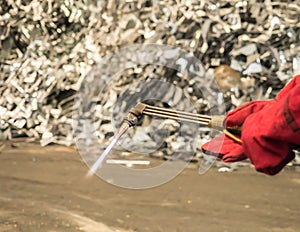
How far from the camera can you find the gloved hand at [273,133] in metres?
1.09

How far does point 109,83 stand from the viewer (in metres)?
3.46

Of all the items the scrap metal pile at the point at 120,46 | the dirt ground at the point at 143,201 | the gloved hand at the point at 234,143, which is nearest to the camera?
the gloved hand at the point at 234,143

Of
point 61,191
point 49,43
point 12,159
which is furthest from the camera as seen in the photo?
point 49,43

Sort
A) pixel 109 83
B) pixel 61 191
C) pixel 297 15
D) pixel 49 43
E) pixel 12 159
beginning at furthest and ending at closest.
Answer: pixel 49 43, pixel 109 83, pixel 297 15, pixel 12 159, pixel 61 191

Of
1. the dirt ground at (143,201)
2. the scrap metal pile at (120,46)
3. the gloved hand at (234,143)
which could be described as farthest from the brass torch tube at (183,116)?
the scrap metal pile at (120,46)

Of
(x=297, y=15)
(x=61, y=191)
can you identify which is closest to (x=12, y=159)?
(x=61, y=191)

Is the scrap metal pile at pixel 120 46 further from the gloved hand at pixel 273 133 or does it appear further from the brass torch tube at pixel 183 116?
the gloved hand at pixel 273 133

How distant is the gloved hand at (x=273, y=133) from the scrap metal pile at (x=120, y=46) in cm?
203

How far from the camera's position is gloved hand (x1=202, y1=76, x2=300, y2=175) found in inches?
43.0

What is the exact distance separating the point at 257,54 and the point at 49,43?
137cm

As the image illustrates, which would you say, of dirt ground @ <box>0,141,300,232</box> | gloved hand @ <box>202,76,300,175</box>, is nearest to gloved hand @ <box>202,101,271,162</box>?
gloved hand @ <box>202,76,300,175</box>

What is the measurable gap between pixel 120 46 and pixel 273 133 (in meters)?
2.47

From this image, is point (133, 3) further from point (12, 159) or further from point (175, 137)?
point (12, 159)

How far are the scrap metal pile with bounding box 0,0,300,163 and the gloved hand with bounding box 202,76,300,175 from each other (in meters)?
2.03
